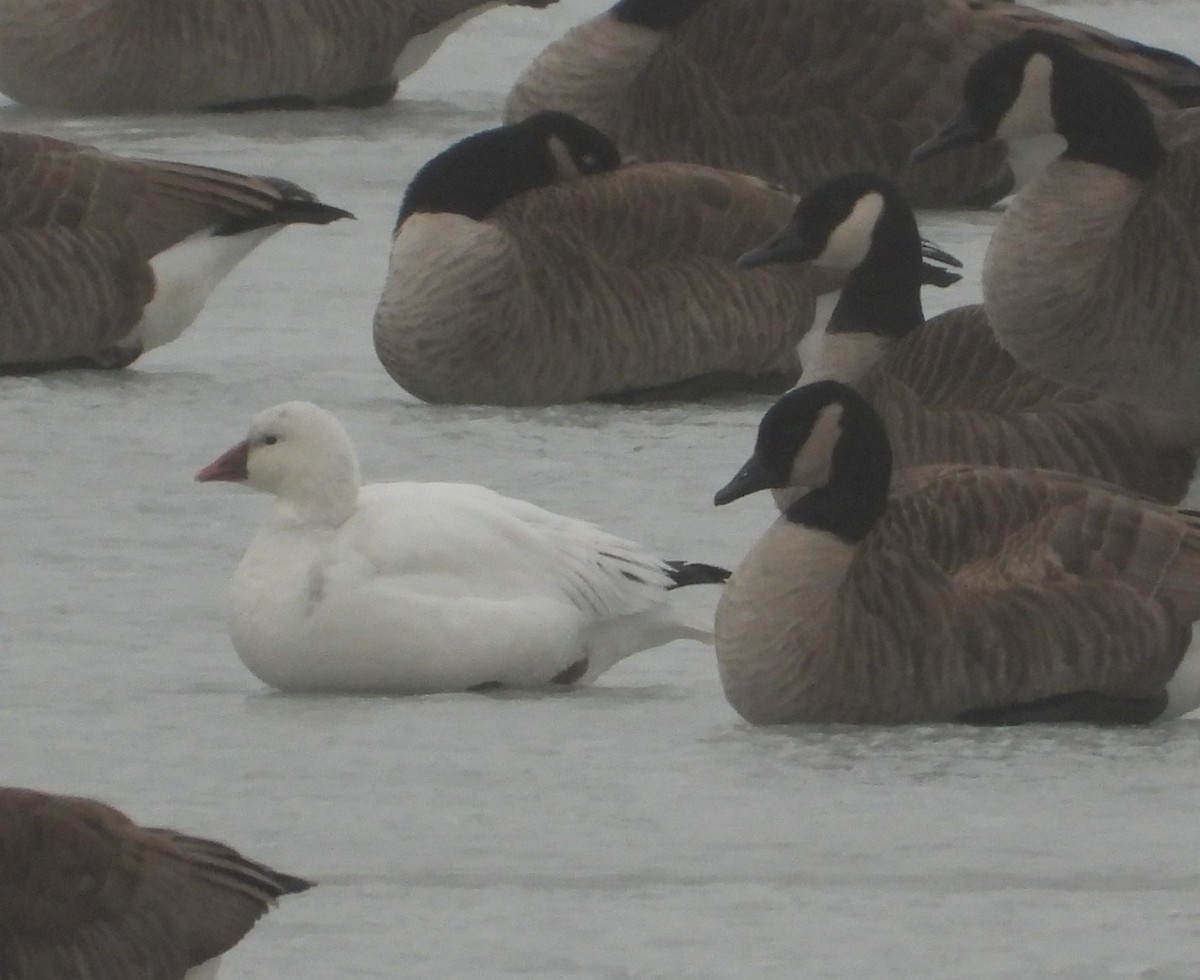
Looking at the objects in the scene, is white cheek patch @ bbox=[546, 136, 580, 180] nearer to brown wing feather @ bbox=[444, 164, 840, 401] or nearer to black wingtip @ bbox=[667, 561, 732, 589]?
brown wing feather @ bbox=[444, 164, 840, 401]

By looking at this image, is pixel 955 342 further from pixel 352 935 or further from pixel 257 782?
pixel 352 935

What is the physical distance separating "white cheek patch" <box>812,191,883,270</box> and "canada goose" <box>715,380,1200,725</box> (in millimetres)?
2038

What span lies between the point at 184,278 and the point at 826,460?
→ 416 cm

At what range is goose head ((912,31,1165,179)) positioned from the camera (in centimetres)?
824

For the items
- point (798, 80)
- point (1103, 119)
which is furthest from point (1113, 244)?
point (798, 80)

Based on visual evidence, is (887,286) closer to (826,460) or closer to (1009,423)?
(1009,423)

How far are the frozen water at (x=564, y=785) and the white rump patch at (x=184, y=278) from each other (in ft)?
3.96

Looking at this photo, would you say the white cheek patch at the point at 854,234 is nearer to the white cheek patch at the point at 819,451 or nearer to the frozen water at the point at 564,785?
the frozen water at the point at 564,785

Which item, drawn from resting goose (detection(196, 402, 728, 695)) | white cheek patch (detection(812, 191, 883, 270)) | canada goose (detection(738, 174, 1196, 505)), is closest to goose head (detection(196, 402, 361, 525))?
resting goose (detection(196, 402, 728, 695))

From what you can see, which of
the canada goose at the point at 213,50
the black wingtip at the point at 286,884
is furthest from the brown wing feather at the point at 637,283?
the black wingtip at the point at 286,884

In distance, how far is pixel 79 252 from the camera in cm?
988

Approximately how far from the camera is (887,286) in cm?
805

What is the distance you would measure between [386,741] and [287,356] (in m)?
4.14

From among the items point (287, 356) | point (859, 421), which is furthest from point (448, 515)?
point (287, 356)
